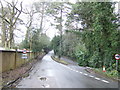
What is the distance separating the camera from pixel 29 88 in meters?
6.08

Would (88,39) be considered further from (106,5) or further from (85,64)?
(85,64)

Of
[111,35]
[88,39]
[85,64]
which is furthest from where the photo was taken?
[85,64]

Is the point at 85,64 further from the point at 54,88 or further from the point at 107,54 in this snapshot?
the point at 54,88

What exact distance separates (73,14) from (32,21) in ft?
26.8

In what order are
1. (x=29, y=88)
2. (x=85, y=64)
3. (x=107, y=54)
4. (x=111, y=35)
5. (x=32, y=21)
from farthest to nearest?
1. (x=85, y=64)
2. (x=32, y=21)
3. (x=107, y=54)
4. (x=111, y=35)
5. (x=29, y=88)

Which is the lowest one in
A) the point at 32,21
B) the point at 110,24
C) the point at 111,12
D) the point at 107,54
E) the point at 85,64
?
the point at 85,64

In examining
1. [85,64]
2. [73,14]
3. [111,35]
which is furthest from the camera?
[85,64]

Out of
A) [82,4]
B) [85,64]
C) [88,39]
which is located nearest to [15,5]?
[82,4]

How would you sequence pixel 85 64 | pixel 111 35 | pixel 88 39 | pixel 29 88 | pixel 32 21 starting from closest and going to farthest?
pixel 29 88 → pixel 111 35 → pixel 88 39 → pixel 32 21 → pixel 85 64

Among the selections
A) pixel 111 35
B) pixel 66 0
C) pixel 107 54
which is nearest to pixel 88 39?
pixel 107 54

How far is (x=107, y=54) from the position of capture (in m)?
13.2

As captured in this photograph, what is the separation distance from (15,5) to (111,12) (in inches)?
417

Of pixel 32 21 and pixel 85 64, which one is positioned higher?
pixel 32 21

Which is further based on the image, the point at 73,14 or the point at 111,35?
the point at 73,14
